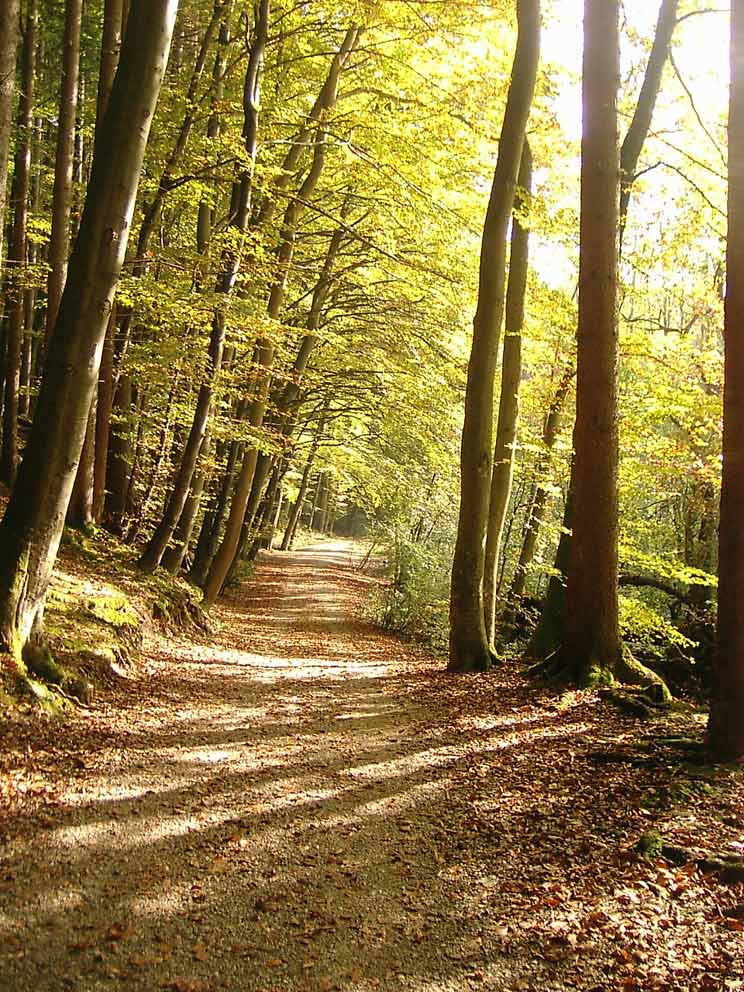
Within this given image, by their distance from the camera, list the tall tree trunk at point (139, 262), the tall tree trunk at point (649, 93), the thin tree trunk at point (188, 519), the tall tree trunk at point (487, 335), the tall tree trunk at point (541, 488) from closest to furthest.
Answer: the tall tree trunk at point (487, 335)
the tall tree trunk at point (649, 93)
the tall tree trunk at point (139, 262)
the tall tree trunk at point (541, 488)
the thin tree trunk at point (188, 519)

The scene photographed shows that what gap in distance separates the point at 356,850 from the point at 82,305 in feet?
15.5

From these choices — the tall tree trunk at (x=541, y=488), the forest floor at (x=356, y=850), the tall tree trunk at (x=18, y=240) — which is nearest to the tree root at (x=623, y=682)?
the forest floor at (x=356, y=850)

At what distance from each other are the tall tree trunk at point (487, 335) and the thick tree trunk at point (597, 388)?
1.67 metres

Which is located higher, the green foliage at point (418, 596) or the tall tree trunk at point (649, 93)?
the tall tree trunk at point (649, 93)

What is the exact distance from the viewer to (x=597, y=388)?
818 centimetres

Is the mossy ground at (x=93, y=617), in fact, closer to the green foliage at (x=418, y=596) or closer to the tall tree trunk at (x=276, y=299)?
the tall tree trunk at (x=276, y=299)

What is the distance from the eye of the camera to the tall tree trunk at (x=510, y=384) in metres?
12.0

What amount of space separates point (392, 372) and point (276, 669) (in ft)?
30.5

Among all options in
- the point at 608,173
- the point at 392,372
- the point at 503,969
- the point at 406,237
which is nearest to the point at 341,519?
the point at 392,372

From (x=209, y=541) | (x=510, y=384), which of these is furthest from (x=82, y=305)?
(x=209, y=541)

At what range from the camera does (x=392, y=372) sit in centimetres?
1802

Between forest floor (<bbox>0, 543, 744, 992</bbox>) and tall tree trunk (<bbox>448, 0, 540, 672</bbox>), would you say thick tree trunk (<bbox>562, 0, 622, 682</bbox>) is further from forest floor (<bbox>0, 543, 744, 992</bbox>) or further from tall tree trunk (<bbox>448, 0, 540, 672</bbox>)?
tall tree trunk (<bbox>448, 0, 540, 672</bbox>)

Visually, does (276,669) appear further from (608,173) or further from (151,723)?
(608,173)

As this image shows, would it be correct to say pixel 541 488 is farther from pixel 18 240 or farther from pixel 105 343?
pixel 18 240
